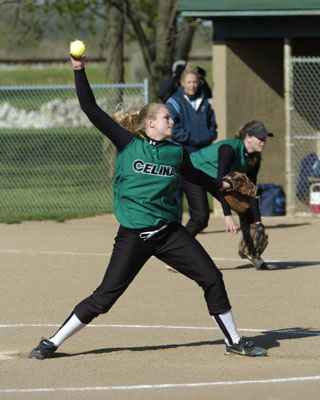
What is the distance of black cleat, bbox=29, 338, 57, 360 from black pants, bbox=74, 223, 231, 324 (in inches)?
11.9

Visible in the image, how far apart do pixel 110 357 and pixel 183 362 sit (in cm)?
53

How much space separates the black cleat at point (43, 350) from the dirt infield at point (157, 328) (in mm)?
46

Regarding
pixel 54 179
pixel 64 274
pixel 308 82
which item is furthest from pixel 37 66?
pixel 64 274

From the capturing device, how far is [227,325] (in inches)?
264

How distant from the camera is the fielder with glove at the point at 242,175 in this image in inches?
289

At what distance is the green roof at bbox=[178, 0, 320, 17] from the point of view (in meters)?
14.6

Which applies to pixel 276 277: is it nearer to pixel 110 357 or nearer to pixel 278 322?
pixel 278 322

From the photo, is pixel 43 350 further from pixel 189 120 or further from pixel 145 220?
pixel 189 120

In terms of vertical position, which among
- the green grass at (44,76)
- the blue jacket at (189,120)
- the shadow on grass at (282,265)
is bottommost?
the shadow on grass at (282,265)

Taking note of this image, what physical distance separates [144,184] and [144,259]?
1.75 ft

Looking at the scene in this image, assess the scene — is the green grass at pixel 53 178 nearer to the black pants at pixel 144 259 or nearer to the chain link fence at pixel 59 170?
the chain link fence at pixel 59 170

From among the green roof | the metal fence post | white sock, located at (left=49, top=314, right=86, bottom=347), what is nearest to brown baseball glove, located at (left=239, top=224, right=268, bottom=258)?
white sock, located at (left=49, top=314, right=86, bottom=347)

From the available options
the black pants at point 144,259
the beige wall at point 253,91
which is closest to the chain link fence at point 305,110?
the beige wall at point 253,91

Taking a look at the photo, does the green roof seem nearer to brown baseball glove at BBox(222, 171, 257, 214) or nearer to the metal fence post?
the metal fence post
